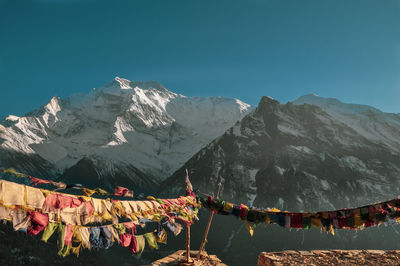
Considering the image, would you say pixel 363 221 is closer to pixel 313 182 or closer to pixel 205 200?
pixel 205 200

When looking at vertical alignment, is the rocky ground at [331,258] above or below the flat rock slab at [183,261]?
above

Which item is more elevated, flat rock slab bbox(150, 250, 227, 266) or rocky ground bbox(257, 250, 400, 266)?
rocky ground bbox(257, 250, 400, 266)

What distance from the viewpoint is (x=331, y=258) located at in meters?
12.5

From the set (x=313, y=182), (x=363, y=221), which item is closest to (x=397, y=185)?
(x=313, y=182)

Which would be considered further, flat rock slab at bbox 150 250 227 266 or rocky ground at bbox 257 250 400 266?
flat rock slab at bbox 150 250 227 266

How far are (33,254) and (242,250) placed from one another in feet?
364

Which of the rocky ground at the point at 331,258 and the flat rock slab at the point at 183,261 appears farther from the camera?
the flat rock slab at the point at 183,261

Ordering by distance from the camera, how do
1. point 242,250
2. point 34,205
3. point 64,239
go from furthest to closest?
point 242,250 → point 64,239 → point 34,205

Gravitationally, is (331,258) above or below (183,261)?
above

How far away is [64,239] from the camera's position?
265 inches

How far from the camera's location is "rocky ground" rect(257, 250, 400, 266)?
11.9 metres

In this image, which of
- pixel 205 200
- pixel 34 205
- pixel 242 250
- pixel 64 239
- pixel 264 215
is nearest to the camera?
pixel 34 205

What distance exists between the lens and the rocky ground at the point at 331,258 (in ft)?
39.0

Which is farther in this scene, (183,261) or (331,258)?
(183,261)
